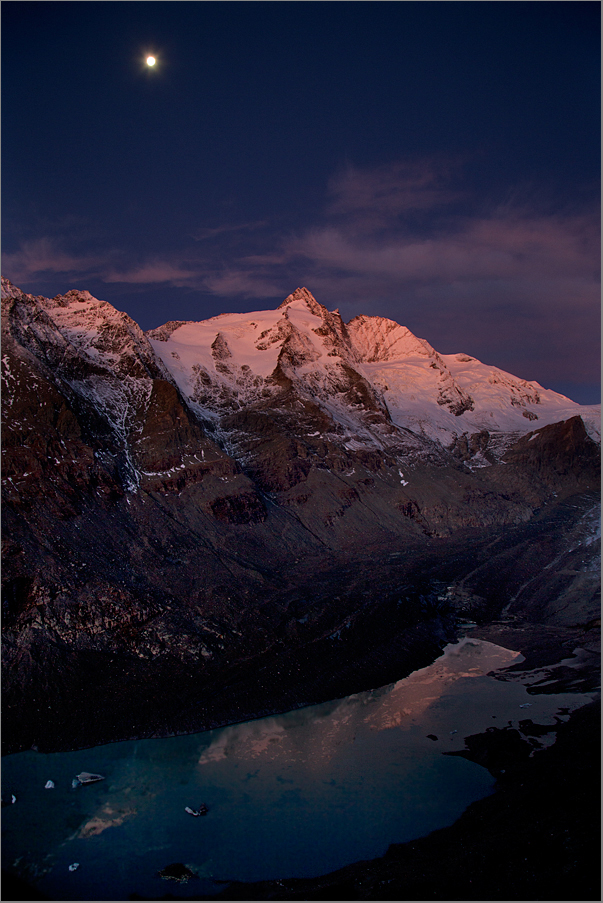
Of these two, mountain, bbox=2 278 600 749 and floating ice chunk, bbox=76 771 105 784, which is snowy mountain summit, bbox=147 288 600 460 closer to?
mountain, bbox=2 278 600 749

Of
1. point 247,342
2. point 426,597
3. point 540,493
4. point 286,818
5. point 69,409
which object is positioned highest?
point 247,342

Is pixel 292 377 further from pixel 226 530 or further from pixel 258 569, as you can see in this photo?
pixel 258 569

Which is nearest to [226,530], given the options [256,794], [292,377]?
[256,794]

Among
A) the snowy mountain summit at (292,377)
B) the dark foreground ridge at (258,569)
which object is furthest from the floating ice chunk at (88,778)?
the snowy mountain summit at (292,377)

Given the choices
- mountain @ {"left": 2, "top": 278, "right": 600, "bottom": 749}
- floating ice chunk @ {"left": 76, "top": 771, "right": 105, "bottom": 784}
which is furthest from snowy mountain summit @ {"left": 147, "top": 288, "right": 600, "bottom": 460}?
floating ice chunk @ {"left": 76, "top": 771, "right": 105, "bottom": 784}

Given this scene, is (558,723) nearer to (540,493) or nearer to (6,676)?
(6,676)

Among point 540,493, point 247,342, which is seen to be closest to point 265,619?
point 540,493
